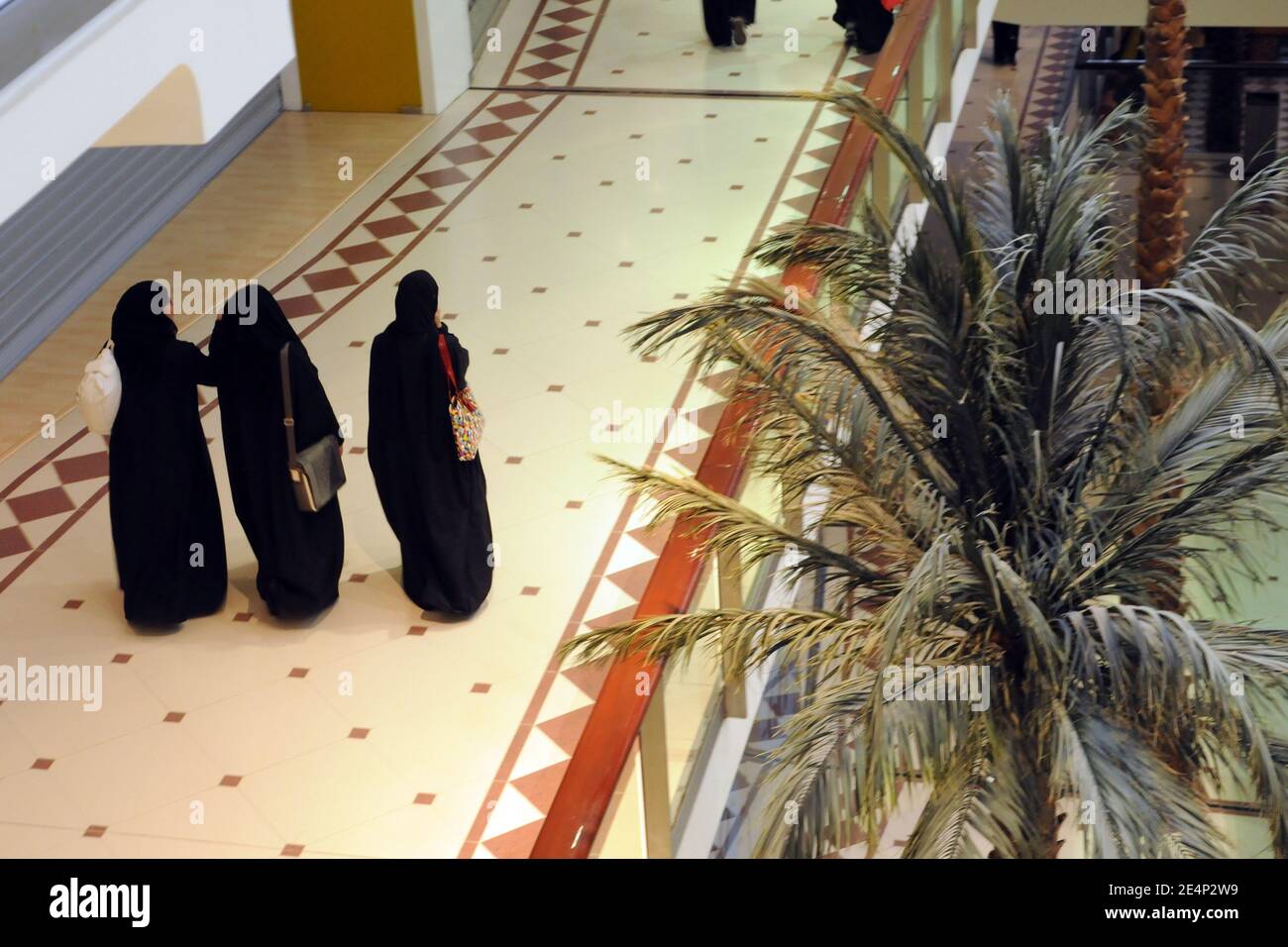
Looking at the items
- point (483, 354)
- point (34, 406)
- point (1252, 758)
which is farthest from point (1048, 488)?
point (34, 406)

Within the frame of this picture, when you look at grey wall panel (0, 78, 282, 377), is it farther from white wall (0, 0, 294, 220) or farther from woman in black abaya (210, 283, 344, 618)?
white wall (0, 0, 294, 220)

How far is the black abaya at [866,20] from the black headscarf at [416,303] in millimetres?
7370

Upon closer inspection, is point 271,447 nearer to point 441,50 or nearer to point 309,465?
point 309,465

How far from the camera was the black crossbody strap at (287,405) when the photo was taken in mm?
6348

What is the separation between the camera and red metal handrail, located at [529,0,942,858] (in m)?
3.71

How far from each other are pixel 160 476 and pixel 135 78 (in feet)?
10.8

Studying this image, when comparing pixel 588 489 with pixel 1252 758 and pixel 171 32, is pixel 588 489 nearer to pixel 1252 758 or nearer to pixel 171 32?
pixel 1252 758

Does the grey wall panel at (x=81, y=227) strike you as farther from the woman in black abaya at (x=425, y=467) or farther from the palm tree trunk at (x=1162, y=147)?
the palm tree trunk at (x=1162, y=147)

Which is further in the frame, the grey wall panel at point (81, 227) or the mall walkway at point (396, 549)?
the grey wall panel at point (81, 227)

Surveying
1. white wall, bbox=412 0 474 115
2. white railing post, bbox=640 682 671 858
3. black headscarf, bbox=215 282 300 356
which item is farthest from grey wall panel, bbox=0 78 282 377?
white railing post, bbox=640 682 671 858

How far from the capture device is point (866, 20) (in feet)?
42.1

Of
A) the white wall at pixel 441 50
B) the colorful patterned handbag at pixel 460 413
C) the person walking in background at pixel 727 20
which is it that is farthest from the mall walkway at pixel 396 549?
the person walking in background at pixel 727 20

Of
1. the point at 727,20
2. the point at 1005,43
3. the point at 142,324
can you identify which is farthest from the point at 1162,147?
the point at 1005,43

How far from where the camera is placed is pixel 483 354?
8.78m
